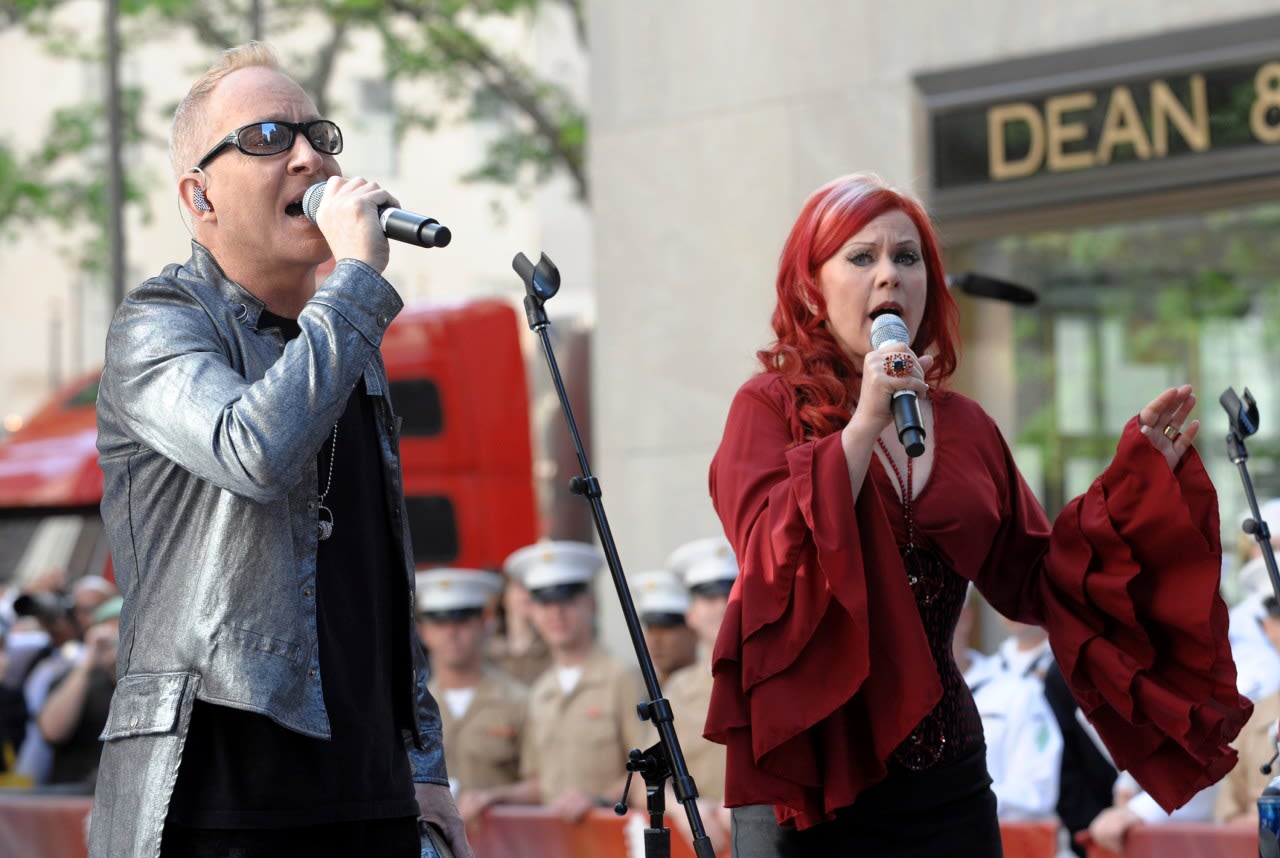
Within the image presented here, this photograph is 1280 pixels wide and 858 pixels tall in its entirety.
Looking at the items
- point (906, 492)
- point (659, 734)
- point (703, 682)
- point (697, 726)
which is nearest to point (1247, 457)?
point (906, 492)

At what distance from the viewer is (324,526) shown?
9.82 feet

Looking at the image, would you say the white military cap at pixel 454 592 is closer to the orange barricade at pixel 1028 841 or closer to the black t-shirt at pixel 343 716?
the orange barricade at pixel 1028 841

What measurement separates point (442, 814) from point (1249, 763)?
410 centimetres

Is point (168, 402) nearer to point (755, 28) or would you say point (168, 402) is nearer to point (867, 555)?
point (867, 555)

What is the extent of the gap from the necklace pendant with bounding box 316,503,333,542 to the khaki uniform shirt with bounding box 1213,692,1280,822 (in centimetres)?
433

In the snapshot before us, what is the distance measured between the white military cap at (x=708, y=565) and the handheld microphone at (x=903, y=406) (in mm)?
4720

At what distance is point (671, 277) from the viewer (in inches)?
434

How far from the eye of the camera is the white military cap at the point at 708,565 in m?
8.12

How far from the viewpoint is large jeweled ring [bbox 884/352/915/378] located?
3.11 metres

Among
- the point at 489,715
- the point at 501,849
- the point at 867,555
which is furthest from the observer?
the point at 489,715

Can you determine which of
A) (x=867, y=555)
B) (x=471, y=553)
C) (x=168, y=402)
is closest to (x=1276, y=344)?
(x=471, y=553)

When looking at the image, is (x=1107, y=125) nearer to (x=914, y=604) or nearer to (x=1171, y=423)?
(x=1171, y=423)

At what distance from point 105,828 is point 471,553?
1253cm

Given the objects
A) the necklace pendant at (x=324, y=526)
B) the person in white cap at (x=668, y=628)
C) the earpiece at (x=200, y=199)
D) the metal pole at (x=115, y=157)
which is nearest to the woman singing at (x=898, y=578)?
the necklace pendant at (x=324, y=526)
